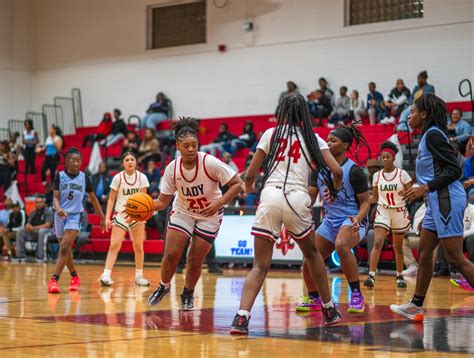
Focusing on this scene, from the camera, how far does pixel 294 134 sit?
809cm

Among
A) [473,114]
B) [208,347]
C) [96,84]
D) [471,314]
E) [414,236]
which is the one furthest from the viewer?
[96,84]

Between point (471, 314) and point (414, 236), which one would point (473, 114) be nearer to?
point (414, 236)

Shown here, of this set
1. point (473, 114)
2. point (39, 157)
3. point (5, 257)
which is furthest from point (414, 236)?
point (39, 157)

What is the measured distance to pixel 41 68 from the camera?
112ft

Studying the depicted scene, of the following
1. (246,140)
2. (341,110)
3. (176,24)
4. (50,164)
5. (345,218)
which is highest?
(176,24)

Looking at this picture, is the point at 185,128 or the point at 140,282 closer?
the point at 185,128

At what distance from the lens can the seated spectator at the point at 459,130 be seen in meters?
19.8

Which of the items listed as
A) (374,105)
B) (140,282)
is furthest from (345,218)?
(374,105)

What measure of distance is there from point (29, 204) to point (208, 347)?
2048cm

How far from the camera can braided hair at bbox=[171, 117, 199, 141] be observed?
956 centimetres

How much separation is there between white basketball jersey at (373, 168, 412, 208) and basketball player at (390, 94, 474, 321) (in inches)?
252

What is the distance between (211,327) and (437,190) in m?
2.44

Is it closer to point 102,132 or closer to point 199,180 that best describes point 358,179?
point 199,180

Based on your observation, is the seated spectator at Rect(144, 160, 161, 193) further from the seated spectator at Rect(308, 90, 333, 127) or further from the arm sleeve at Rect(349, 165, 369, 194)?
the arm sleeve at Rect(349, 165, 369, 194)
